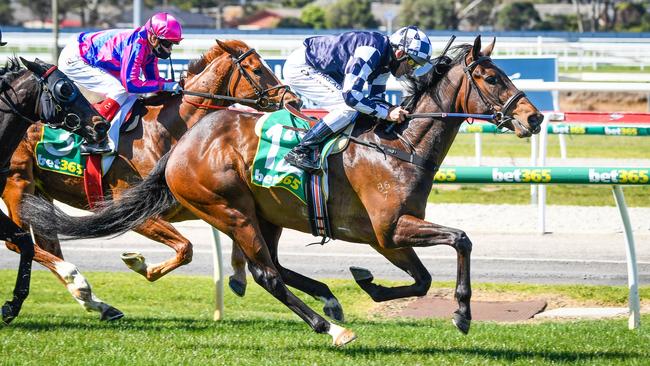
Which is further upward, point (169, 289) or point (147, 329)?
point (147, 329)

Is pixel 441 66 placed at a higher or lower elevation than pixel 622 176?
higher

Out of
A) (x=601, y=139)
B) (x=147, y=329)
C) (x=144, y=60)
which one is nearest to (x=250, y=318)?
(x=147, y=329)

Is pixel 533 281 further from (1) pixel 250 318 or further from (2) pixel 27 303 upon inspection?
(2) pixel 27 303

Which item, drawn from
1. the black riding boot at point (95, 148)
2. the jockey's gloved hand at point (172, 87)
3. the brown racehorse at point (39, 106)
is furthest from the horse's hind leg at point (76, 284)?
the jockey's gloved hand at point (172, 87)

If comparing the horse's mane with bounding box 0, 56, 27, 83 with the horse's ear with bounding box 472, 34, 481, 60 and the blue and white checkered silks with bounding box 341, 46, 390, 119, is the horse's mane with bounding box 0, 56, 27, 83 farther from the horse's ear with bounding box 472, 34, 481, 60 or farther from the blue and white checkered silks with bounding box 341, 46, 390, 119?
the horse's ear with bounding box 472, 34, 481, 60

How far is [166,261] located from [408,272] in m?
2.01

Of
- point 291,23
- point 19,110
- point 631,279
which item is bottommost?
point 291,23

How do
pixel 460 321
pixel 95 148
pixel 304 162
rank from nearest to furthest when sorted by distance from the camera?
pixel 460 321 → pixel 304 162 → pixel 95 148

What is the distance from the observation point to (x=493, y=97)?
6.11m

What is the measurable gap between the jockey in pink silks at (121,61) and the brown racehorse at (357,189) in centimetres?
121

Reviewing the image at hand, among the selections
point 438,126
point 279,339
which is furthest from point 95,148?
point 438,126

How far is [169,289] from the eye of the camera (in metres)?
8.93

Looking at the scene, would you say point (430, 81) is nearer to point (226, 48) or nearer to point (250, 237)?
point (250, 237)

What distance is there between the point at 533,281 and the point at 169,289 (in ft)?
10.1
